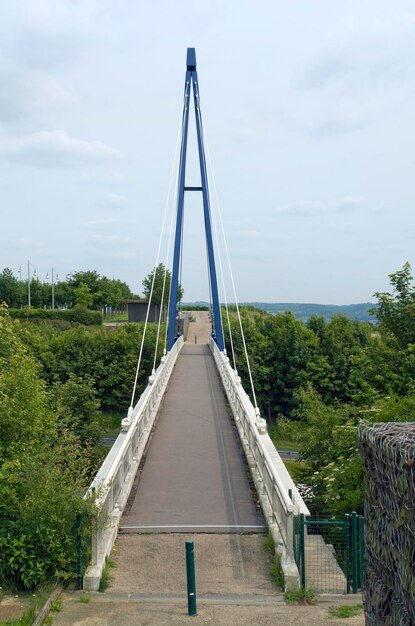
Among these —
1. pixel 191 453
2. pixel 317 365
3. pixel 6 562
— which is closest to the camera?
pixel 6 562

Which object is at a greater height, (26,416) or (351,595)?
(26,416)

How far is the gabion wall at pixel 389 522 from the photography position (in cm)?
487

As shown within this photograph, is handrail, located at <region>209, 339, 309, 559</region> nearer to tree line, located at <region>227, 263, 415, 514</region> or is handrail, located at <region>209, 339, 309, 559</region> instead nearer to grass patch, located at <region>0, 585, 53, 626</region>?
tree line, located at <region>227, 263, 415, 514</region>

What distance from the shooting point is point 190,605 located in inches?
305

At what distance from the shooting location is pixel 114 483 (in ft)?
36.2

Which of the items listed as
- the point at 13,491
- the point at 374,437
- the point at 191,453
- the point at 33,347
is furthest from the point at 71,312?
the point at 374,437

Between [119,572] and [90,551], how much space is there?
46 centimetres

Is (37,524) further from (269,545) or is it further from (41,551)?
(269,545)

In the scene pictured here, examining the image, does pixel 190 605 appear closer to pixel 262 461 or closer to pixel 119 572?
pixel 119 572

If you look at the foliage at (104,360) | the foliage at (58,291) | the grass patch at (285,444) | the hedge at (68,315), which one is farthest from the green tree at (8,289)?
the grass patch at (285,444)

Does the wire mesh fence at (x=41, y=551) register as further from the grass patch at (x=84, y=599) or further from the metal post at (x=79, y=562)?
the grass patch at (x=84, y=599)

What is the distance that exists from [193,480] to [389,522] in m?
8.10

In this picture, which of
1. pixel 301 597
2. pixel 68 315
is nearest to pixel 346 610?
pixel 301 597

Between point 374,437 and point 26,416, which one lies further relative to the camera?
point 26,416
